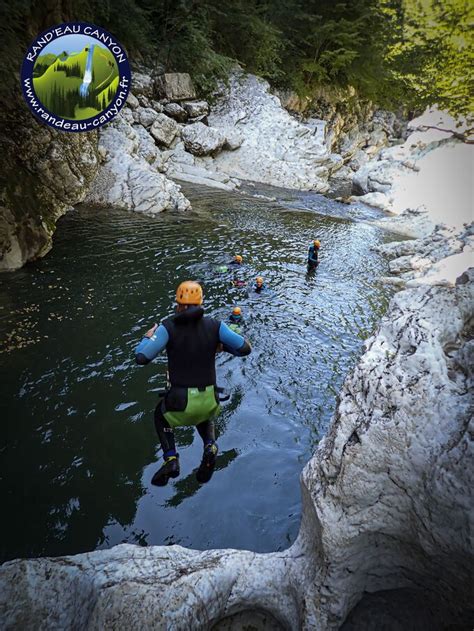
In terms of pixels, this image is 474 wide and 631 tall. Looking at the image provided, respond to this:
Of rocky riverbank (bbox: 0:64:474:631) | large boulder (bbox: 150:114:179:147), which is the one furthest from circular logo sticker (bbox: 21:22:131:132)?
large boulder (bbox: 150:114:179:147)

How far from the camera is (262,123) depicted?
33156 mm

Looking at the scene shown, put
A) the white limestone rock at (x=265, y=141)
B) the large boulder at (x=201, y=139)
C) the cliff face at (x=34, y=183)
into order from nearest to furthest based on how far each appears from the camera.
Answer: the cliff face at (x=34, y=183), the large boulder at (x=201, y=139), the white limestone rock at (x=265, y=141)

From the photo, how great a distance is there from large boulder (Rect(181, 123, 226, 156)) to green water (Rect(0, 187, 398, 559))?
15.5 m

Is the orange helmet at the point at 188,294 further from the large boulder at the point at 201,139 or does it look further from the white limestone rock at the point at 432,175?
the large boulder at the point at 201,139

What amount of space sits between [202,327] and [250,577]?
8.82ft

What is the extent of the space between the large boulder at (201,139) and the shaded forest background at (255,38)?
5.05 m

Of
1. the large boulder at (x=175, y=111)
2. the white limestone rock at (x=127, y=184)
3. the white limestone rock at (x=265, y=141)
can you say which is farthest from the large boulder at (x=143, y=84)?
the white limestone rock at (x=127, y=184)

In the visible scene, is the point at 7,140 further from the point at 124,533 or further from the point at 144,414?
the point at 124,533

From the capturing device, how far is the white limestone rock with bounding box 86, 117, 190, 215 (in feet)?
66.4

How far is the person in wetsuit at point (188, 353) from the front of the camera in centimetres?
461

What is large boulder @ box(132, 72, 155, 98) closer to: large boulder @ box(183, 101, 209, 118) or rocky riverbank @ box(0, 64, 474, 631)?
large boulder @ box(183, 101, 209, 118)

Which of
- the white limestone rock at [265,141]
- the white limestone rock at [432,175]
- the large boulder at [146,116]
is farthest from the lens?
the white limestone rock at [265,141]

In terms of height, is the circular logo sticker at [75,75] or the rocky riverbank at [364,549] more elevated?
the circular logo sticker at [75,75]

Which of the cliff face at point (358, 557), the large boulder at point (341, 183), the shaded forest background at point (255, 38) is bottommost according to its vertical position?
the cliff face at point (358, 557)
